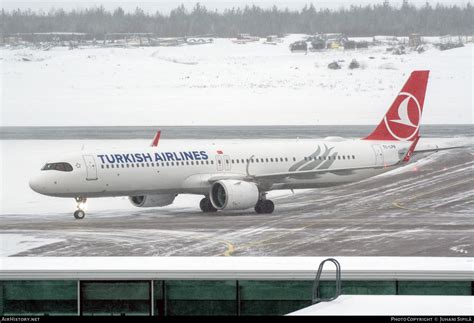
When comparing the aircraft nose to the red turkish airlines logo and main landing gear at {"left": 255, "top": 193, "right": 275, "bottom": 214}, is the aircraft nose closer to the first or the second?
main landing gear at {"left": 255, "top": 193, "right": 275, "bottom": 214}

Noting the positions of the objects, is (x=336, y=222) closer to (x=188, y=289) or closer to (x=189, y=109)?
(x=188, y=289)

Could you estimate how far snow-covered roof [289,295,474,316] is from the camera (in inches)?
627

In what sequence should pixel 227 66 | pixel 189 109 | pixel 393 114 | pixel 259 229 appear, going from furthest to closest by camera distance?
pixel 227 66 → pixel 189 109 → pixel 393 114 → pixel 259 229

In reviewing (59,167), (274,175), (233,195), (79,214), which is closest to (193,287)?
(59,167)

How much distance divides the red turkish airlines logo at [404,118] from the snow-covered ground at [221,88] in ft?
233

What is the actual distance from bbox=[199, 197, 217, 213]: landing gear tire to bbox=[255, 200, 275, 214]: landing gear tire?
2.61m

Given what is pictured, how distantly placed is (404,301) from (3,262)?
8980 mm

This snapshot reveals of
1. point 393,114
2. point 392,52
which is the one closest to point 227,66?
point 392,52

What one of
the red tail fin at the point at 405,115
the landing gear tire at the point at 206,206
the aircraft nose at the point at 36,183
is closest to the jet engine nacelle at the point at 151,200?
the landing gear tire at the point at 206,206

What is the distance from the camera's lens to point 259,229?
5750 cm

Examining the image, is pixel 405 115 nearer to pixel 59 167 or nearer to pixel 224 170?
pixel 224 170

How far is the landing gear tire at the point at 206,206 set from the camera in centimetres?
6531

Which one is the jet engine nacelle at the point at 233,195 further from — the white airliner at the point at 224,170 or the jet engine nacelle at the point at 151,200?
the jet engine nacelle at the point at 151,200

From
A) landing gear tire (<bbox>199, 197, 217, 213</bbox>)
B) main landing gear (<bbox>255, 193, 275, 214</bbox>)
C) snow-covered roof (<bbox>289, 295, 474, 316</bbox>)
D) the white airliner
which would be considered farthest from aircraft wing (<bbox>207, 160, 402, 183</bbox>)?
snow-covered roof (<bbox>289, 295, 474, 316</bbox>)
